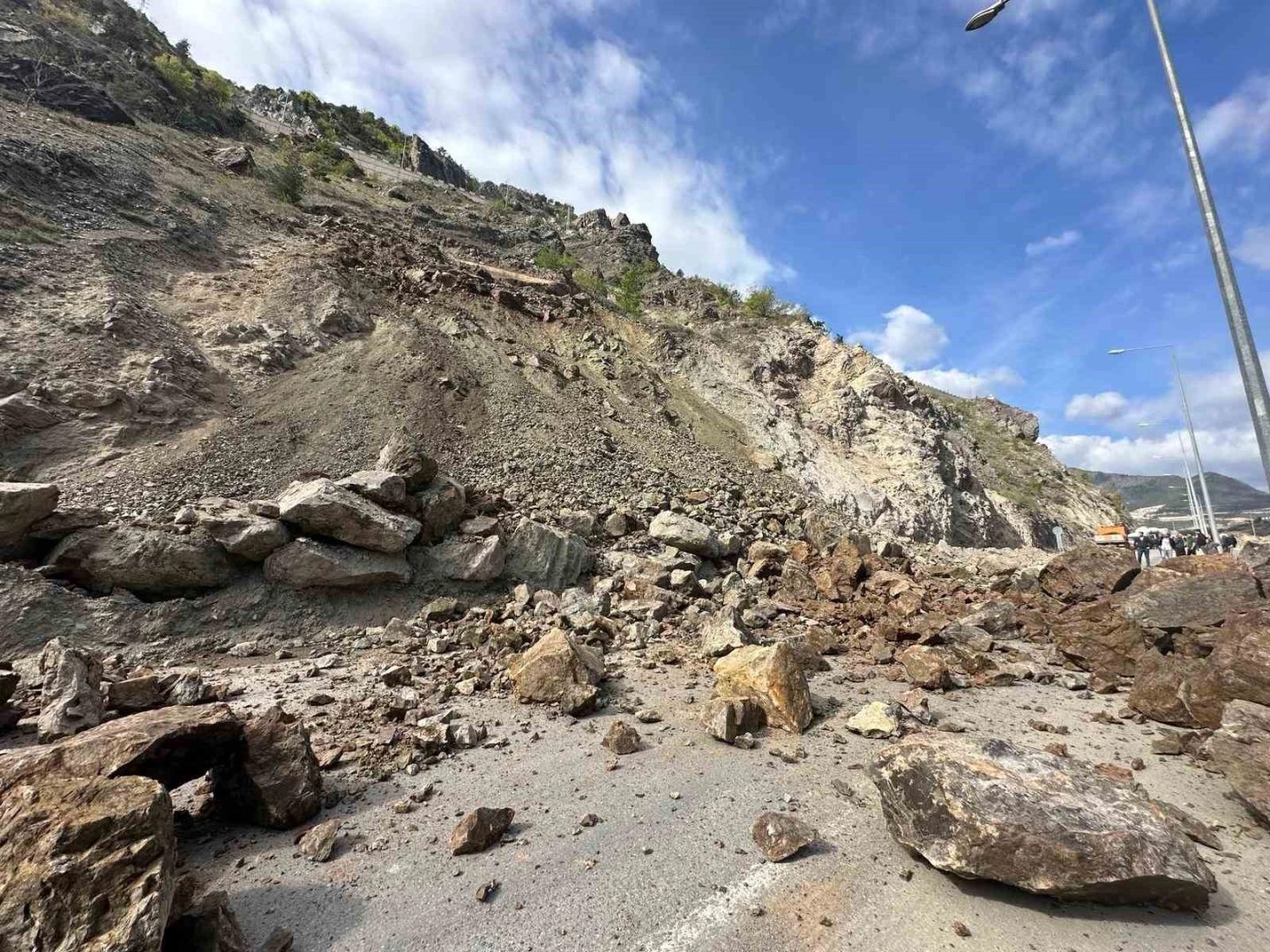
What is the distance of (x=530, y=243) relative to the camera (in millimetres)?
29750

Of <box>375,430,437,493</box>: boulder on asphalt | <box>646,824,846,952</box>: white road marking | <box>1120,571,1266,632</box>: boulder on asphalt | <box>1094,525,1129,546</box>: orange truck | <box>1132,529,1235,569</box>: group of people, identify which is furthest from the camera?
<box>1094,525,1129,546</box>: orange truck

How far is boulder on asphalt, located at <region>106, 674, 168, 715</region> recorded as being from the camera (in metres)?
5.29

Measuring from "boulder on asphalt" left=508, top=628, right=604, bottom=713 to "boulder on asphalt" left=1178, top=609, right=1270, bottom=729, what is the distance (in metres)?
6.11

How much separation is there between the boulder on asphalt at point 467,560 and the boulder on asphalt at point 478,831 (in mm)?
5957

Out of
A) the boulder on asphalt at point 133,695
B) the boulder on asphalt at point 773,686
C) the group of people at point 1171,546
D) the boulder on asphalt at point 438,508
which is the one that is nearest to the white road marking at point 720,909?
the boulder on asphalt at point 773,686

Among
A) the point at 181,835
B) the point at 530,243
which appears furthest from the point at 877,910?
the point at 530,243

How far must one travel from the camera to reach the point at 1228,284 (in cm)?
503

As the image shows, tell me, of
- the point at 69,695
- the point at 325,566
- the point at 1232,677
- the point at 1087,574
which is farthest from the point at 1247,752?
the point at 325,566

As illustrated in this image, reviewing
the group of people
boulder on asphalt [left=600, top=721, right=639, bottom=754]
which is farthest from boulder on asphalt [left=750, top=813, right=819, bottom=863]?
the group of people

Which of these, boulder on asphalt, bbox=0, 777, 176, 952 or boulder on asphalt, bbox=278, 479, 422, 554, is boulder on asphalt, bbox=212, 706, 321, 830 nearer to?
boulder on asphalt, bbox=0, 777, 176, 952

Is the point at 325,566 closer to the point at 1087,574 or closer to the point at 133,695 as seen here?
the point at 133,695

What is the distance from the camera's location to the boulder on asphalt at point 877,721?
5531mm

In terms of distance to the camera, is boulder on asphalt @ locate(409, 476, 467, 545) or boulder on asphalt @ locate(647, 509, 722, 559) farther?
boulder on asphalt @ locate(647, 509, 722, 559)

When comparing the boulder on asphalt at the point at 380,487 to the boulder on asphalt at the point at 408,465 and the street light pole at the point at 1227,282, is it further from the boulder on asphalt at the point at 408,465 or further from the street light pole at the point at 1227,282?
the street light pole at the point at 1227,282
